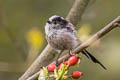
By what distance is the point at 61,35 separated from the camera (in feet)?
15.8

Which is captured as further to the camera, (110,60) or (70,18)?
(110,60)

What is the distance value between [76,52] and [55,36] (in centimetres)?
91

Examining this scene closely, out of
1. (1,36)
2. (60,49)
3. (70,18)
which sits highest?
(1,36)

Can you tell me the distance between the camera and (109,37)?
9.05 metres

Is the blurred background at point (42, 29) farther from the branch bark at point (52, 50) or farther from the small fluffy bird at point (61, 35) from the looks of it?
the small fluffy bird at point (61, 35)

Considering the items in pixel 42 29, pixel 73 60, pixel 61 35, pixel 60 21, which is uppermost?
pixel 42 29

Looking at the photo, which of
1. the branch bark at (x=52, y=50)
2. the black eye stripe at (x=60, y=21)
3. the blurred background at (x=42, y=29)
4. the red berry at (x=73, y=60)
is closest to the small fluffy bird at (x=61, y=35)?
the black eye stripe at (x=60, y=21)

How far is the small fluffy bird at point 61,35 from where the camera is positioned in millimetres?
4781

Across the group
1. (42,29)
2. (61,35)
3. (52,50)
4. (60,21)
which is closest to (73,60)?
(61,35)

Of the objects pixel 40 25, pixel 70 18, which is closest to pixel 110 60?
pixel 40 25

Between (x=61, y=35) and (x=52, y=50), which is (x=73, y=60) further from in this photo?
(x=52, y=50)

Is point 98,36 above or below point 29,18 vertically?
below

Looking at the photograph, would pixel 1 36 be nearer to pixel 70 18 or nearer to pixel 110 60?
pixel 110 60

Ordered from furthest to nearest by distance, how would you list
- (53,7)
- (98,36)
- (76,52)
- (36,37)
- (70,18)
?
(53,7) < (36,37) < (70,18) < (76,52) < (98,36)
